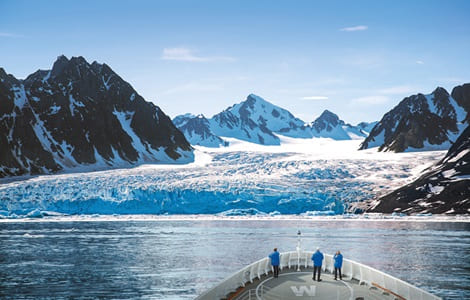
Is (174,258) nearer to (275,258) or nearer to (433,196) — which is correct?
(275,258)

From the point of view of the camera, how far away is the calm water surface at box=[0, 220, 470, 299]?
35750mm

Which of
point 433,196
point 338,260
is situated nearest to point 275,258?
point 338,260

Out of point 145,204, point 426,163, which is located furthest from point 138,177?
point 426,163

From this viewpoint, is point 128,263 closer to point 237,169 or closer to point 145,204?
point 145,204

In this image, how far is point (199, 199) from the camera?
118 metres

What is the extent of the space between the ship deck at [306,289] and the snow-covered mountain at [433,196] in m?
85.6

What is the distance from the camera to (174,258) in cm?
5116

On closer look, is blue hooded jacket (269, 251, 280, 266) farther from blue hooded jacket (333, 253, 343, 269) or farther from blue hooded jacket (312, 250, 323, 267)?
blue hooded jacket (333, 253, 343, 269)

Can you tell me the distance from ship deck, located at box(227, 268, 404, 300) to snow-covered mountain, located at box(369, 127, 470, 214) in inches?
3371

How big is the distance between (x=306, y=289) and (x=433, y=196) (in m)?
97.3

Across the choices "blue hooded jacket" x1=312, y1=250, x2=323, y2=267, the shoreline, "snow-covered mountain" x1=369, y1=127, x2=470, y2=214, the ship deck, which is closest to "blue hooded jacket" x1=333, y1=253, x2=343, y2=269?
the ship deck

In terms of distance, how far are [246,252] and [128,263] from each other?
1215 cm

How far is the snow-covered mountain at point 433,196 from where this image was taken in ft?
379

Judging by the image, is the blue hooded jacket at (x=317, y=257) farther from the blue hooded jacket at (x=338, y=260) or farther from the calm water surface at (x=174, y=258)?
the calm water surface at (x=174, y=258)
